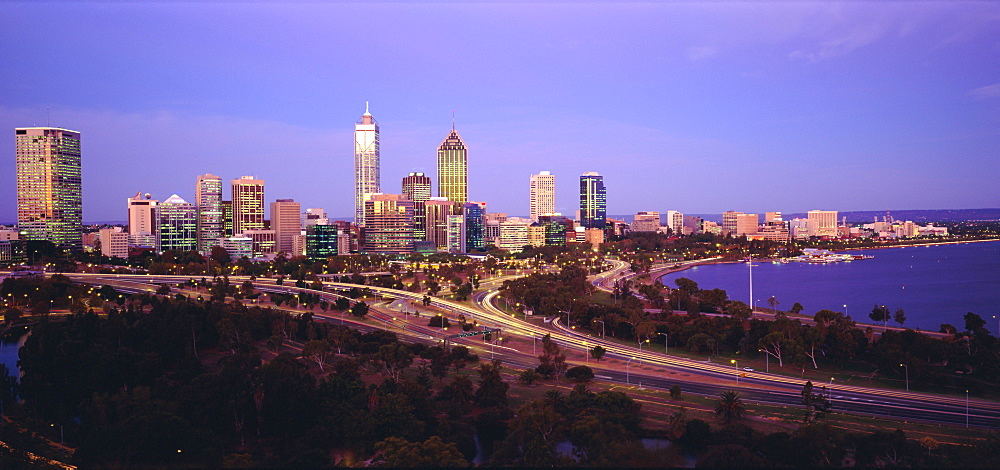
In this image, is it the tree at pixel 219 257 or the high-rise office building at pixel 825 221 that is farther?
the high-rise office building at pixel 825 221

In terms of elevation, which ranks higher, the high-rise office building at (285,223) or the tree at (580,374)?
the high-rise office building at (285,223)

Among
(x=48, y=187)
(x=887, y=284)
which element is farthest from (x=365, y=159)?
(x=887, y=284)

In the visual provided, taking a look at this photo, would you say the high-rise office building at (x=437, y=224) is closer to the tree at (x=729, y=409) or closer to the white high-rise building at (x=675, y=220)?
the white high-rise building at (x=675, y=220)

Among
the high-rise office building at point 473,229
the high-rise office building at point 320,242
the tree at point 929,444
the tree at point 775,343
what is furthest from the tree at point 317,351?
the high-rise office building at point 473,229

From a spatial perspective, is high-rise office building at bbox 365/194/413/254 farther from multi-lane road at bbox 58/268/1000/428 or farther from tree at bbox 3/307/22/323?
tree at bbox 3/307/22/323

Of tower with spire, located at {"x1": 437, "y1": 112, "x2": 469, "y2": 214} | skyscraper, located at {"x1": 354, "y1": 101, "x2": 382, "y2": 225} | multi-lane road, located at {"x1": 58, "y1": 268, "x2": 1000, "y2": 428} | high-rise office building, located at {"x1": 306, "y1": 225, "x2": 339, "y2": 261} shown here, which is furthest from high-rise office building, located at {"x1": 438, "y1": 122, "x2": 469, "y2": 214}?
multi-lane road, located at {"x1": 58, "y1": 268, "x2": 1000, "y2": 428}

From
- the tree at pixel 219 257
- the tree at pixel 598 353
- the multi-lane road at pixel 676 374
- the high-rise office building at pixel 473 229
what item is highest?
the high-rise office building at pixel 473 229
